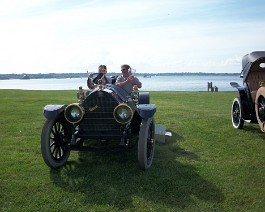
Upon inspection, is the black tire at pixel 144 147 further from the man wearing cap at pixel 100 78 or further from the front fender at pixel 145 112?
the man wearing cap at pixel 100 78

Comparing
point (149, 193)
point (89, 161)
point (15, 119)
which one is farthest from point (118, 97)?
point (15, 119)

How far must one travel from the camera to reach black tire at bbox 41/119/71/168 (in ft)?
18.2

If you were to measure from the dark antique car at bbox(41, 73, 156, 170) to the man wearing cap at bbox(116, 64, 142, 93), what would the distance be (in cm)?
110

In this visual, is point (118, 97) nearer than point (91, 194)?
No

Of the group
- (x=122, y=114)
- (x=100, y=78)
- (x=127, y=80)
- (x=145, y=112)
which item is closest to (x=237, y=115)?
(x=127, y=80)

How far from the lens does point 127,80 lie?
7203 mm

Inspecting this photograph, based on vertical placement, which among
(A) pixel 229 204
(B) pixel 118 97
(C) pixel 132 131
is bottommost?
(A) pixel 229 204

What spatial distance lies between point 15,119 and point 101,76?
508cm

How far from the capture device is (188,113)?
1220 centimetres

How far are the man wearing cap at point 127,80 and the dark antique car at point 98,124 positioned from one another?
1095mm

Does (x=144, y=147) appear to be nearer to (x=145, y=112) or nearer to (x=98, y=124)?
(x=145, y=112)

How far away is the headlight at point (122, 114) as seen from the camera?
549cm

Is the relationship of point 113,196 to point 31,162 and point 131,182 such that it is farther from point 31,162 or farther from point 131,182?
point 31,162

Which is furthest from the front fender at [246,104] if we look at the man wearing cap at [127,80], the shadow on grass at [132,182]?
the man wearing cap at [127,80]
